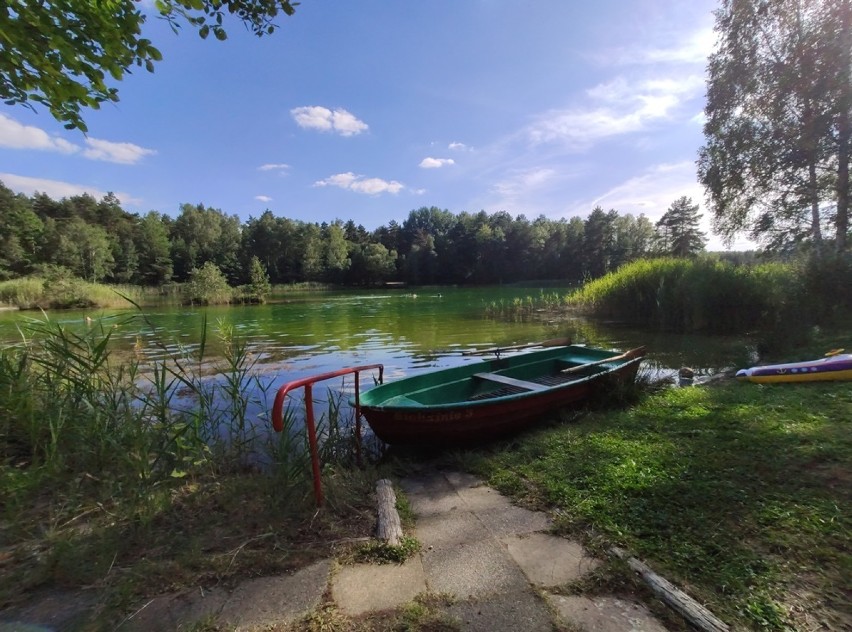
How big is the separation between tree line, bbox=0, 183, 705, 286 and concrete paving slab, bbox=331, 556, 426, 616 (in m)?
69.3

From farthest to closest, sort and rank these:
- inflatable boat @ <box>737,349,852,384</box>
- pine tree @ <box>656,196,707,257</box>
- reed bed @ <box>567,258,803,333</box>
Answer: pine tree @ <box>656,196,707,257</box> → reed bed @ <box>567,258,803,333</box> → inflatable boat @ <box>737,349,852,384</box>

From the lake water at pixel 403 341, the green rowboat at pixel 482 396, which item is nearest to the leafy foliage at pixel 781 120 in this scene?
the lake water at pixel 403 341

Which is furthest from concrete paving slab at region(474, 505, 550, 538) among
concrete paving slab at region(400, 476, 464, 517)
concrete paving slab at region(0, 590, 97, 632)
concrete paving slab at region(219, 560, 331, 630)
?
concrete paving slab at region(0, 590, 97, 632)

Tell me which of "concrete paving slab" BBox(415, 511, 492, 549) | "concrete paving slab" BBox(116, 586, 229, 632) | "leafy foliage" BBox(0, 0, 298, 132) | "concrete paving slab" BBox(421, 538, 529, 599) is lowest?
"concrete paving slab" BBox(415, 511, 492, 549)

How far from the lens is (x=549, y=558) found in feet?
8.96

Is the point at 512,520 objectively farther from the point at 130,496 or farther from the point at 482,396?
the point at 482,396

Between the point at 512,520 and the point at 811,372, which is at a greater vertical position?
the point at 811,372

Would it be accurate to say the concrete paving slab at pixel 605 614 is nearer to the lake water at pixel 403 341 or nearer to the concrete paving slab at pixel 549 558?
the concrete paving slab at pixel 549 558

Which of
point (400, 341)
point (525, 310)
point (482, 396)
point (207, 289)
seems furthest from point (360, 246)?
point (482, 396)

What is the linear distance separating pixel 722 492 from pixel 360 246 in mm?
87527

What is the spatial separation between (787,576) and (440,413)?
10.2 feet

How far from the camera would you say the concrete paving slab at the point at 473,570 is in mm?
2430

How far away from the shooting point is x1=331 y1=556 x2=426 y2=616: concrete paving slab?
229 cm

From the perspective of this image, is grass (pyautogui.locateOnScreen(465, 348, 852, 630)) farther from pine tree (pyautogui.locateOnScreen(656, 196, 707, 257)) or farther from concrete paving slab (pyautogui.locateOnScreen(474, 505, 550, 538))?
pine tree (pyautogui.locateOnScreen(656, 196, 707, 257))
